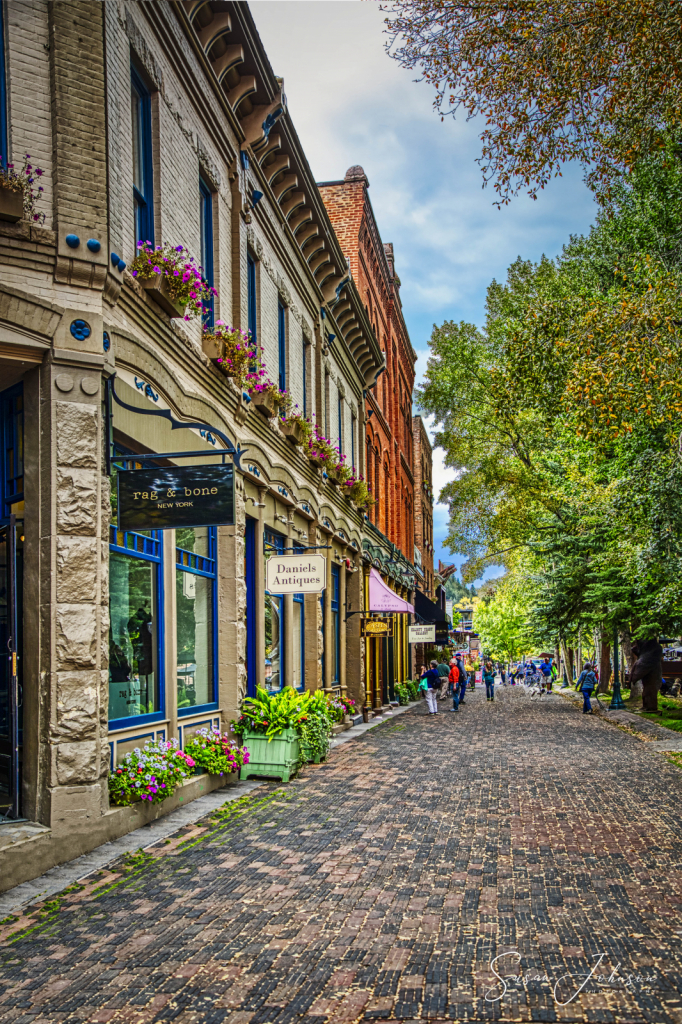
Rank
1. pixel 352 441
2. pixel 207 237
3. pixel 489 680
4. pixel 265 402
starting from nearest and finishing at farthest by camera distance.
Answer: pixel 207 237 → pixel 265 402 → pixel 352 441 → pixel 489 680

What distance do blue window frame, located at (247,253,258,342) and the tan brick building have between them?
0.06 meters

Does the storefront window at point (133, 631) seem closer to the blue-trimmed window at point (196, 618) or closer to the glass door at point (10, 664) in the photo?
the blue-trimmed window at point (196, 618)

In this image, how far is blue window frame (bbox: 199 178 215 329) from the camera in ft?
41.2

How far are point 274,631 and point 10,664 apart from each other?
785 cm

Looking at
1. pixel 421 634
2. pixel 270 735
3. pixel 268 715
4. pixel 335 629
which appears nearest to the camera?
pixel 270 735

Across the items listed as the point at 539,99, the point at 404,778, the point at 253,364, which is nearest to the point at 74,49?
the point at 539,99

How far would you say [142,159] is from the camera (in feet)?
34.4

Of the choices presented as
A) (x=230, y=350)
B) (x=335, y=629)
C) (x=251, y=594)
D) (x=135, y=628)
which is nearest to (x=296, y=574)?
(x=251, y=594)

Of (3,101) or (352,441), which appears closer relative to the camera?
(3,101)

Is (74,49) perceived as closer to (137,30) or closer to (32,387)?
(137,30)

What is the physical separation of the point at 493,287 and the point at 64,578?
32901 mm

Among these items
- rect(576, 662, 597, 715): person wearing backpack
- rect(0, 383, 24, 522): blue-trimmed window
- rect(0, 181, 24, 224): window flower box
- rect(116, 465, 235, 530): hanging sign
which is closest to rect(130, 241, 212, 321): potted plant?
rect(0, 181, 24, 224): window flower box

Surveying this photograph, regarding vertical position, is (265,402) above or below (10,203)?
below

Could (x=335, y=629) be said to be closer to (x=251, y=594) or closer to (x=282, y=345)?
(x=282, y=345)
